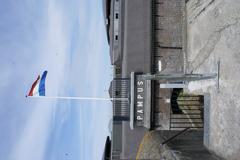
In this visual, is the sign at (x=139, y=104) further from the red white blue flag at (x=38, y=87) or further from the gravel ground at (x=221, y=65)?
the gravel ground at (x=221, y=65)

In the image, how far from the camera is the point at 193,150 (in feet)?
21.0

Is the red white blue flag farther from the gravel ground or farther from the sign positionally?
the gravel ground

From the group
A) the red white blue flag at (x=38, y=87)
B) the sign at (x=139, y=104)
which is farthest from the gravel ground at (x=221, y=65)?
the red white blue flag at (x=38, y=87)

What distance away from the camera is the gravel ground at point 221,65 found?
4920mm

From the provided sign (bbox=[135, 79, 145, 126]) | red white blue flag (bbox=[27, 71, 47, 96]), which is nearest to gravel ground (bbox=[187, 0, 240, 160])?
sign (bbox=[135, 79, 145, 126])

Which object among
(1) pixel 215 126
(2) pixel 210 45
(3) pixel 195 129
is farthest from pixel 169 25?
(1) pixel 215 126

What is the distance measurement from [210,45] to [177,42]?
23.5ft

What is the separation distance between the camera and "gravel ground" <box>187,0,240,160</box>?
4.92 meters

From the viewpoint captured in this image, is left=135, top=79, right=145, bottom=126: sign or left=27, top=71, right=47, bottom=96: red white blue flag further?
left=135, top=79, right=145, bottom=126: sign

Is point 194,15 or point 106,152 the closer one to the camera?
point 194,15

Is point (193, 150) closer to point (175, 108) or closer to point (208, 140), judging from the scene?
point (208, 140)

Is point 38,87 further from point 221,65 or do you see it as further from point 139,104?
point 221,65

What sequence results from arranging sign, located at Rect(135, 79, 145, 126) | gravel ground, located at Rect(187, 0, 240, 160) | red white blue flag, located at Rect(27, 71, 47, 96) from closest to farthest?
gravel ground, located at Rect(187, 0, 240, 160)
red white blue flag, located at Rect(27, 71, 47, 96)
sign, located at Rect(135, 79, 145, 126)

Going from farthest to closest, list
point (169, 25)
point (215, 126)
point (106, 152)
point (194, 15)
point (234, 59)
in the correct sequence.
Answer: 1. point (106, 152)
2. point (169, 25)
3. point (194, 15)
4. point (215, 126)
5. point (234, 59)
